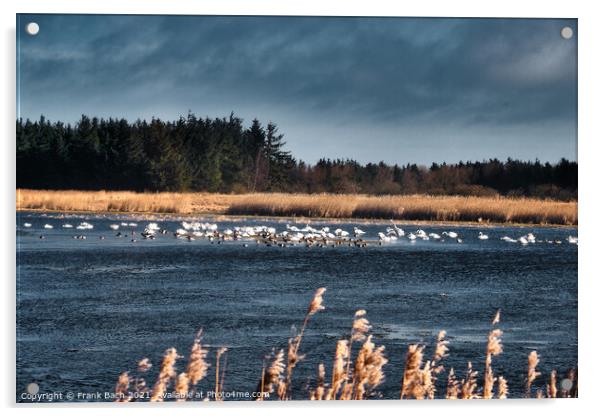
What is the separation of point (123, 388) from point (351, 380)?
189cm

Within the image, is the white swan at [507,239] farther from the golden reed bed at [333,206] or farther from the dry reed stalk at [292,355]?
the dry reed stalk at [292,355]

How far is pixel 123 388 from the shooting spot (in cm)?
872

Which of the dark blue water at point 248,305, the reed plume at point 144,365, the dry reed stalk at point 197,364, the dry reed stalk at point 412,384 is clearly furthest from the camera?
the dark blue water at point 248,305

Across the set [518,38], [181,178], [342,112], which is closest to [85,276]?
→ [181,178]

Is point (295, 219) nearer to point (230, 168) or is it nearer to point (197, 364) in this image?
point (230, 168)

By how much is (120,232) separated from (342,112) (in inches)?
92.0

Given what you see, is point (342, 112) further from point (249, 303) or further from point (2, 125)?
point (2, 125)

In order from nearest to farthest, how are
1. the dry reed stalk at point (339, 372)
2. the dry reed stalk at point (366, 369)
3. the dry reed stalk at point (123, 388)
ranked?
the dry reed stalk at point (339, 372) < the dry reed stalk at point (366, 369) < the dry reed stalk at point (123, 388)

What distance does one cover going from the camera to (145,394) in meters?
8.67

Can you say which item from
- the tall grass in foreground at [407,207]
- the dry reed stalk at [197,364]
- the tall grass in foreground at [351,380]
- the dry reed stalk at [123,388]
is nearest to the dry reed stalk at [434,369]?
the tall grass in foreground at [351,380]

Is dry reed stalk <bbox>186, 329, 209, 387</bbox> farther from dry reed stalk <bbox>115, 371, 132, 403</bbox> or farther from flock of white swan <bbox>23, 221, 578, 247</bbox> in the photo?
flock of white swan <bbox>23, 221, 578, 247</bbox>

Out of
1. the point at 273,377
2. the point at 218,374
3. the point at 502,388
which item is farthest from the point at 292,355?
the point at 502,388

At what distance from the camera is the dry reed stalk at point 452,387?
8.80 meters

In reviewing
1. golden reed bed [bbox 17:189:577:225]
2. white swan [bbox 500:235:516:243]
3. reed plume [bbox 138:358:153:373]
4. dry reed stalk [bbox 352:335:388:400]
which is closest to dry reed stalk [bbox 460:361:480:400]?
dry reed stalk [bbox 352:335:388:400]
